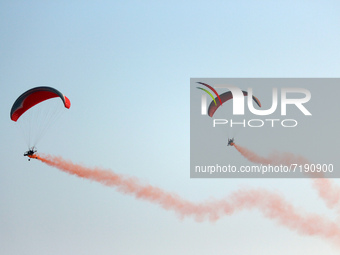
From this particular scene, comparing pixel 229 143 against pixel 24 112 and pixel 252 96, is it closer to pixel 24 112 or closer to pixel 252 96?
pixel 252 96

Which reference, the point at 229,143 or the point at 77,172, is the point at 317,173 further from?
the point at 77,172

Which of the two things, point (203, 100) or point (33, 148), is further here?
point (203, 100)

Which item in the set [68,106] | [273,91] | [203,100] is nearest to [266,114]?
Answer: [273,91]

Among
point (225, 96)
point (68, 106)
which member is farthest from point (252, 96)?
point (68, 106)

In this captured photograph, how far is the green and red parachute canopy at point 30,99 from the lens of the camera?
5686 centimetres

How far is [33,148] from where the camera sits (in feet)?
184

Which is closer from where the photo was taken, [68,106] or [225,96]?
[68,106]

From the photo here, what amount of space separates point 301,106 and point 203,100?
854cm

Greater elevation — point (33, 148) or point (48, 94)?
point (48, 94)

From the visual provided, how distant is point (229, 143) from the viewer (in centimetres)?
5934

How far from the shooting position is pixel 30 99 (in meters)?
57.8

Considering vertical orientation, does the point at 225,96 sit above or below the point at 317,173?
above

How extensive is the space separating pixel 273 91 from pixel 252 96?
9.42ft

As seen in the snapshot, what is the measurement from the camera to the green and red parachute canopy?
187ft
